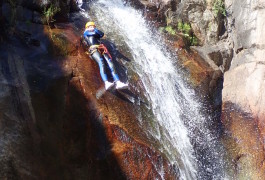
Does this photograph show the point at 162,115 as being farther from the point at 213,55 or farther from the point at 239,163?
the point at 213,55

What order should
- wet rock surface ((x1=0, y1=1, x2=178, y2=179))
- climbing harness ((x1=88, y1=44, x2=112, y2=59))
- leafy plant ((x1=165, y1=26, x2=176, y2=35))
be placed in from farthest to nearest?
leafy plant ((x1=165, y1=26, x2=176, y2=35)) → climbing harness ((x1=88, y1=44, x2=112, y2=59)) → wet rock surface ((x1=0, y1=1, x2=178, y2=179))

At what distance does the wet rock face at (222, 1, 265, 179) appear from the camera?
7965 millimetres

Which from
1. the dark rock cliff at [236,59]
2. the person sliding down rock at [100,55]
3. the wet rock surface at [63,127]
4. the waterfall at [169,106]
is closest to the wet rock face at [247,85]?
the dark rock cliff at [236,59]

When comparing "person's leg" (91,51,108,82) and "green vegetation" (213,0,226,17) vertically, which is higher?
"green vegetation" (213,0,226,17)

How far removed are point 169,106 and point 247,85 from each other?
2202 mm

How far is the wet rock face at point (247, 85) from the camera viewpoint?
26.1 ft

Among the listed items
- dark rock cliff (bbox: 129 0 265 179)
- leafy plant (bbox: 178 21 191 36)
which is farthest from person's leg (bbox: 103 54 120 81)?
leafy plant (bbox: 178 21 191 36)

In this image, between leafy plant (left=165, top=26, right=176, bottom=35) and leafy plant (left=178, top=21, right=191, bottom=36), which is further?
leafy plant (left=178, top=21, right=191, bottom=36)

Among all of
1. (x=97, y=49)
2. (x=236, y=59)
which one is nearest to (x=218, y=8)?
(x=236, y=59)

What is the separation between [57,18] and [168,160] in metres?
4.68

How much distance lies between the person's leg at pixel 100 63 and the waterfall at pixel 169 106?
3.12 ft

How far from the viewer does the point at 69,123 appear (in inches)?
251

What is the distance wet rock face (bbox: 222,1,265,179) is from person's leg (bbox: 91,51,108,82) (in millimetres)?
3518

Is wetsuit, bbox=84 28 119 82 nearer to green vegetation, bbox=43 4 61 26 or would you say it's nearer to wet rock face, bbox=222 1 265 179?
green vegetation, bbox=43 4 61 26
